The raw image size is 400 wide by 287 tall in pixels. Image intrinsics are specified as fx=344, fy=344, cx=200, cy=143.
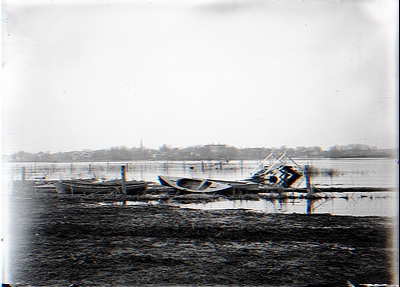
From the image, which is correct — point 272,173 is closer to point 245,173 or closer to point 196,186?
point 196,186

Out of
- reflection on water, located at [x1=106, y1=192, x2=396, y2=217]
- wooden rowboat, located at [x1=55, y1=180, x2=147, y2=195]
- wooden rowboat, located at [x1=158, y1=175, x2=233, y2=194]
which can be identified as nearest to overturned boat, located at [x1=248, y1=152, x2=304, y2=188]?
reflection on water, located at [x1=106, y1=192, x2=396, y2=217]

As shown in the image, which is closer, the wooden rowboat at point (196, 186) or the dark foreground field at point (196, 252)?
the dark foreground field at point (196, 252)

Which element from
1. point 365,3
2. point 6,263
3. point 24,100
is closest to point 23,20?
point 24,100

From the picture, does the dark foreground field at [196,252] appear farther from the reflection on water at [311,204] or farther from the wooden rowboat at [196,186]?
the wooden rowboat at [196,186]

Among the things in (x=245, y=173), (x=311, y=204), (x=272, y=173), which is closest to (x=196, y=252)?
(x=311, y=204)

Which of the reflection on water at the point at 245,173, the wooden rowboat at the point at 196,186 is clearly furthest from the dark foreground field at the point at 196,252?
the wooden rowboat at the point at 196,186

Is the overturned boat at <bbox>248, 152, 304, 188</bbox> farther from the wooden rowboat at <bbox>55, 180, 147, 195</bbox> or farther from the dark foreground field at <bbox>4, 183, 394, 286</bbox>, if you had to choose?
the dark foreground field at <bbox>4, 183, 394, 286</bbox>
